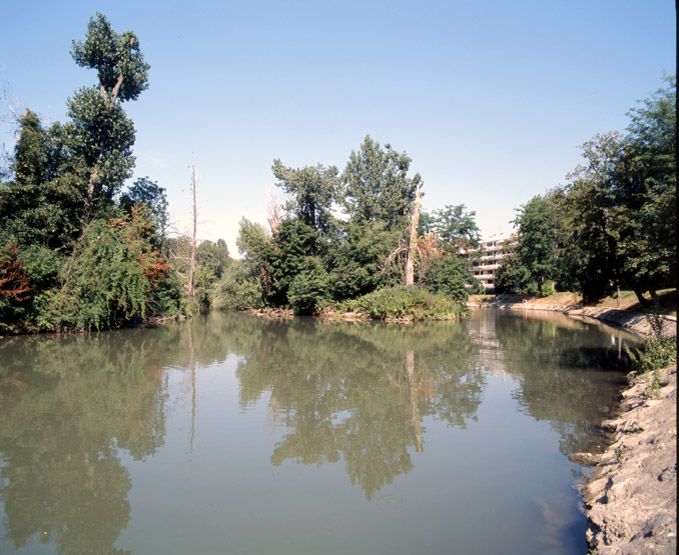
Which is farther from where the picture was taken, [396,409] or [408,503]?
[396,409]

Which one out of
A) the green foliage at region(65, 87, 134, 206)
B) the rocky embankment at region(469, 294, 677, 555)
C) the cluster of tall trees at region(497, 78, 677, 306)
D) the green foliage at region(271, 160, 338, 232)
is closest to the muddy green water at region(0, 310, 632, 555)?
the rocky embankment at region(469, 294, 677, 555)

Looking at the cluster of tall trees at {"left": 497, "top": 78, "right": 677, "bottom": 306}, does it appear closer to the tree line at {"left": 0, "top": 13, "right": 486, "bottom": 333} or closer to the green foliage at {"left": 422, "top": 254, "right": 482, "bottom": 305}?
the green foliage at {"left": 422, "top": 254, "right": 482, "bottom": 305}

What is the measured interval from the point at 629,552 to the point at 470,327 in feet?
83.1

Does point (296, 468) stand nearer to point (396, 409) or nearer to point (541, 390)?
point (396, 409)

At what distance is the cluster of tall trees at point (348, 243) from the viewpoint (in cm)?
3578

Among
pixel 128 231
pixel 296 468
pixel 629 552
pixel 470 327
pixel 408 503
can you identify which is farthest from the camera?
pixel 470 327

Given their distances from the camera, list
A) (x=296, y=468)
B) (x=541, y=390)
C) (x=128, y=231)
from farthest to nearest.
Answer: (x=128, y=231) → (x=541, y=390) → (x=296, y=468)

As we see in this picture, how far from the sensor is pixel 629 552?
404 centimetres

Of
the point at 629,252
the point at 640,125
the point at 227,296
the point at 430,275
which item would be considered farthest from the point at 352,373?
the point at 227,296

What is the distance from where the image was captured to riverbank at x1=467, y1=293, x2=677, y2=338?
2097 centimetres

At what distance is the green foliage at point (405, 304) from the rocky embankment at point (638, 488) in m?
23.7

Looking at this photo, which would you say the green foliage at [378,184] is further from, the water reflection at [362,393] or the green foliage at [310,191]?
the water reflection at [362,393]

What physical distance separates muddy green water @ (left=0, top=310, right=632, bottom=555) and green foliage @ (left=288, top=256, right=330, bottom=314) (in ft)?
63.7

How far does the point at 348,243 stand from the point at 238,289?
12.7m
